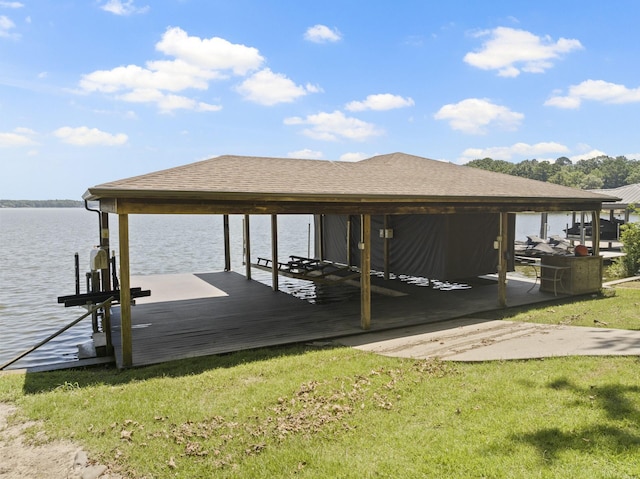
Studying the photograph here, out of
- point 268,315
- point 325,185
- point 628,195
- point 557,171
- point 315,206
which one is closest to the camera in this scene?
point 315,206

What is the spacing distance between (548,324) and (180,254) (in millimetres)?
23742

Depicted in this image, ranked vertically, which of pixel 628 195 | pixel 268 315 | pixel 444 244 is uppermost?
pixel 628 195

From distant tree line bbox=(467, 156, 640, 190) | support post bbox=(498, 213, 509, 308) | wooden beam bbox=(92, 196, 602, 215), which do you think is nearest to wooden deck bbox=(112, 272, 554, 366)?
support post bbox=(498, 213, 509, 308)

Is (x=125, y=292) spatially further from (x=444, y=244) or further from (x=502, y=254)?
(x=444, y=244)

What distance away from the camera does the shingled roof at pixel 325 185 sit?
6855mm

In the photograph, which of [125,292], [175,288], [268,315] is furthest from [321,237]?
[125,292]

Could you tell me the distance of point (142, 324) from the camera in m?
9.30

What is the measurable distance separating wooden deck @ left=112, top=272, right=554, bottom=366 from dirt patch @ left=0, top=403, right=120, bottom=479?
93.2 inches

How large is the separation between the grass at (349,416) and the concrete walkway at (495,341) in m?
0.41

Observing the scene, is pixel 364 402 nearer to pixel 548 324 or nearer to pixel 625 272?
pixel 548 324

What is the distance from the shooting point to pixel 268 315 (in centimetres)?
1004

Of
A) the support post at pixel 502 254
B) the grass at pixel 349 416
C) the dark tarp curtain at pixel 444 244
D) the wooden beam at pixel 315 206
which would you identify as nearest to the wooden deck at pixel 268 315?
the support post at pixel 502 254

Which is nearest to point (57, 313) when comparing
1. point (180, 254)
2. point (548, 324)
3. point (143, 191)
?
point (143, 191)

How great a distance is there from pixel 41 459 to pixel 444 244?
34.6 feet
